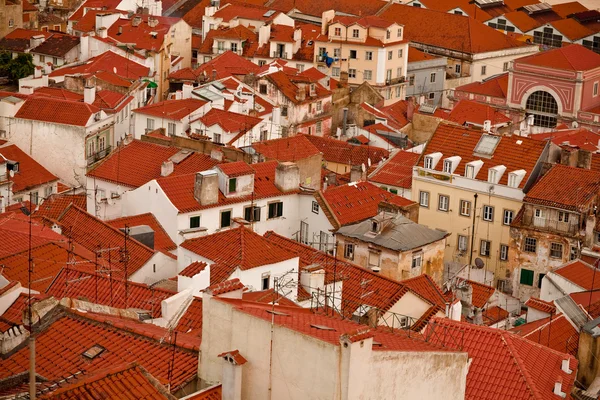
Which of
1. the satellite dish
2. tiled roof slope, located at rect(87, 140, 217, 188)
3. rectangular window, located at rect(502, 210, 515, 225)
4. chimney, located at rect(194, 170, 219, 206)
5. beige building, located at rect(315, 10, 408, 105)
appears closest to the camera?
chimney, located at rect(194, 170, 219, 206)

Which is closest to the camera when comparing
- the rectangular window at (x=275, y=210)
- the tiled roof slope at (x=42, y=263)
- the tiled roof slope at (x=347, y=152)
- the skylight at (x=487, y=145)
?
the tiled roof slope at (x=42, y=263)

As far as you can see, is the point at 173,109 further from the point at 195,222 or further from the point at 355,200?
the point at 195,222

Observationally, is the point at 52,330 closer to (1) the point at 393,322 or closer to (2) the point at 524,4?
(1) the point at 393,322

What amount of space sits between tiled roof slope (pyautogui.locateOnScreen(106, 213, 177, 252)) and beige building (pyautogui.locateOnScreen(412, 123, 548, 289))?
14.3 m

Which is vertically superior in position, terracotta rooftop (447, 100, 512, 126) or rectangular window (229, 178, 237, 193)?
rectangular window (229, 178, 237, 193)

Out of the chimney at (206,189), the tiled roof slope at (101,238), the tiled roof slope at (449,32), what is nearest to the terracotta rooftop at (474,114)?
the tiled roof slope at (449,32)

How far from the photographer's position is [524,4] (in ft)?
386

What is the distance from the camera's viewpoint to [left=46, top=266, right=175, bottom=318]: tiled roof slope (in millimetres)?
33094

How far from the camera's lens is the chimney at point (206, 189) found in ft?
166

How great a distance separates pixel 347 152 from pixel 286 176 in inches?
610

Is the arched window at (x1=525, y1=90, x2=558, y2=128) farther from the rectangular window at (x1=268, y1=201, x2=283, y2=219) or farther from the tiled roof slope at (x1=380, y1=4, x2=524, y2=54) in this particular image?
the rectangular window at (x1=268, y1=201, x2=283, y2=219)

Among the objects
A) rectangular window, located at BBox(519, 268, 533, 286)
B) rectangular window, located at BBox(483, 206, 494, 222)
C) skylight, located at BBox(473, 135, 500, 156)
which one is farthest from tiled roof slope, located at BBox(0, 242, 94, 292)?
skylight, located at BBox(473, 135, 500, 156)

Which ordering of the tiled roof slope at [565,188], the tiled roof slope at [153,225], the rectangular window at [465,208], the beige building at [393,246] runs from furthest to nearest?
the rectangular window at [465,208]
the tiled roof slope at [565,188]
the beige building at [393,246]
the tiled roof slope at [153,225]

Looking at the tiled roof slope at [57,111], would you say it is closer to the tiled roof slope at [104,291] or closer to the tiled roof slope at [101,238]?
the tiled roof slope at [101,238]
